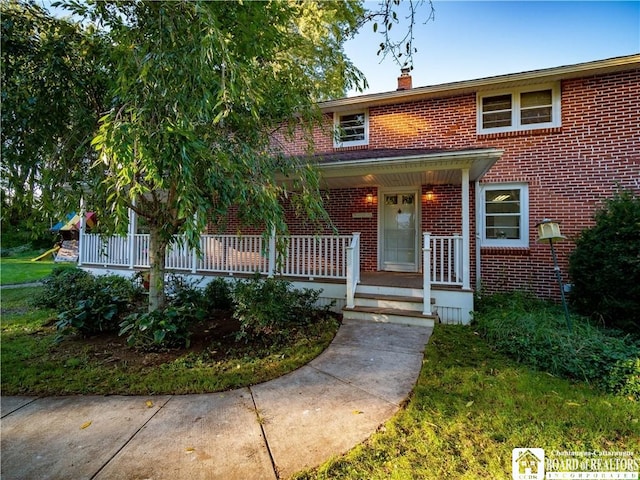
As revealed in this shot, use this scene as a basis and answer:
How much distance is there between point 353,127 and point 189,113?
268 inches

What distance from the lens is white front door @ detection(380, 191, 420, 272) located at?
27.8ft

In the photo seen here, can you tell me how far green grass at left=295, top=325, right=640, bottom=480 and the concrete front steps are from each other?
1736 millimetres

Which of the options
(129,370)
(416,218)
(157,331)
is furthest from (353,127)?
(129,370)

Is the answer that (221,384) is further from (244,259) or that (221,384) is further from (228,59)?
(244,259)

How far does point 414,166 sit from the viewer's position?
621cm

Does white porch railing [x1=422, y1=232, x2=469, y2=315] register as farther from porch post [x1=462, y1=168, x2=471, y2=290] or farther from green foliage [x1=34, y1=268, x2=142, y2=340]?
green foliage [x1=34, y1=268, x2=142, y2=340]

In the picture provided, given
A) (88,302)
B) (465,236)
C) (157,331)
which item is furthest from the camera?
(465,236)

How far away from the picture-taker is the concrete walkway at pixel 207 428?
2318mm

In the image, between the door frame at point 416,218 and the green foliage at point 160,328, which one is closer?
the green foliage at point 160,328

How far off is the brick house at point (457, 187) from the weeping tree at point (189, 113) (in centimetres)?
270

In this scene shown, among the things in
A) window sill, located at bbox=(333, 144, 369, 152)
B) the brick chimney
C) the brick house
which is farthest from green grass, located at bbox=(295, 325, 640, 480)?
the brick chimney

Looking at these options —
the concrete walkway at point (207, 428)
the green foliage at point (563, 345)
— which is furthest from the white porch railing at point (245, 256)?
the concrete walkway at point (207, 428)

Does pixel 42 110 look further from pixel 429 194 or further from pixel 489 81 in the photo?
pixel 489 81

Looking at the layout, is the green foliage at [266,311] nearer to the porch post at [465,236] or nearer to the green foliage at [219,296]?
the green foliage at [219,296]
